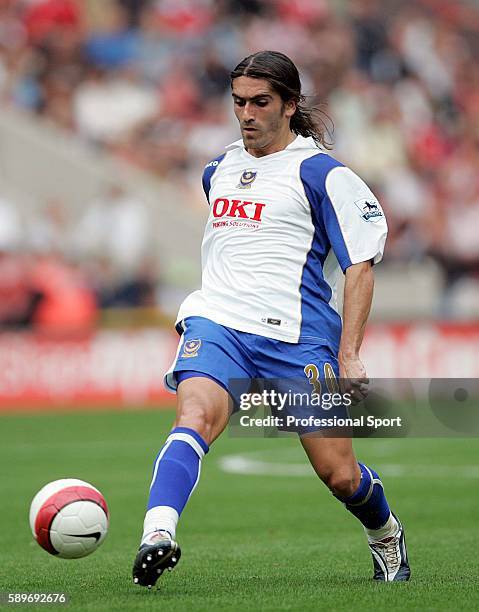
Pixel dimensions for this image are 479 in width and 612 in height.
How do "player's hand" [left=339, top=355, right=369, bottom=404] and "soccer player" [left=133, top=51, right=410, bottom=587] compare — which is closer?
"player's hand" [left=339, top=355, right=369, bottom=404]

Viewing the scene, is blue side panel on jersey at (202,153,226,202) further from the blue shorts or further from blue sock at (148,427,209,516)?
blue sock at (148,427,209,516)

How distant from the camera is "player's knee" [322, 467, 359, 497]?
19.0ft

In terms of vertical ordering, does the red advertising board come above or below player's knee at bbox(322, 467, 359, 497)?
above

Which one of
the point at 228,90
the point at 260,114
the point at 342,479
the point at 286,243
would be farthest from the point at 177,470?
the point at 228,90

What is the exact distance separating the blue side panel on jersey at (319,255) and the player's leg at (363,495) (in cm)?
50

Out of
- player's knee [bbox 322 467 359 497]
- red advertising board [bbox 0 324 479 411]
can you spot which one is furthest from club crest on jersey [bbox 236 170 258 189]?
red advertising board [bbox 0 324 479 411]

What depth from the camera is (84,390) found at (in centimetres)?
1820

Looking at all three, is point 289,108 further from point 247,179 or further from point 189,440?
point 189,440

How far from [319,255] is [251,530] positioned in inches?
115

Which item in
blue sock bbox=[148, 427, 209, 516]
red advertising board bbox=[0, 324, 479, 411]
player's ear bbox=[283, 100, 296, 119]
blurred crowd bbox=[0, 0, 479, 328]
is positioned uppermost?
blurred crowd bbox=[0, 0, 479, 328]

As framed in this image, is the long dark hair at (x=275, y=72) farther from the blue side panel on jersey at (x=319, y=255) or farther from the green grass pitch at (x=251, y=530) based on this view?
the green grass pitch at (x=251, y=530)

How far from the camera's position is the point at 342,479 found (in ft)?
19.0

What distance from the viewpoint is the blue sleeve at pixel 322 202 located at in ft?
19.2

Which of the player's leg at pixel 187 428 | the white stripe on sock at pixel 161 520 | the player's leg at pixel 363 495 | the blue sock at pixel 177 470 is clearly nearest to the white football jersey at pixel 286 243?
the player's leg at pixel 187 428
